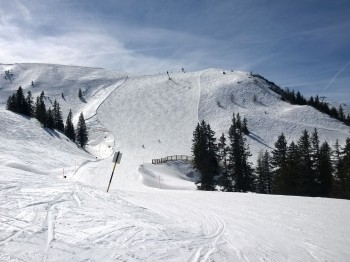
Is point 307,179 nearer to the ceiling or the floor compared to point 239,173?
nearer to the floor

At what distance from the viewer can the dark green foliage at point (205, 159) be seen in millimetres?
43969

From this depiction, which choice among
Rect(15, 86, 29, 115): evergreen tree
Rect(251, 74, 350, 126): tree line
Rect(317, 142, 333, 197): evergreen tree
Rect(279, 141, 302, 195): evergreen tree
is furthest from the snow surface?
Rect(251, 74, 350, 126): tree line

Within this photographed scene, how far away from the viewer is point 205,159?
155 ft

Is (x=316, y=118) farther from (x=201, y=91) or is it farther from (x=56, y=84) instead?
(x=56, y=84)

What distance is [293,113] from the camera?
119312 millimetres

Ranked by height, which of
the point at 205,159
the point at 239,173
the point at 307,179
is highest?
the point at 205,159

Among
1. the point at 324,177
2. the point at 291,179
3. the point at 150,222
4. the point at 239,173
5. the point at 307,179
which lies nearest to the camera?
the point at 150,222

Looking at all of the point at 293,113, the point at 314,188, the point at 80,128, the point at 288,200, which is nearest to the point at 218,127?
the point at 293,113

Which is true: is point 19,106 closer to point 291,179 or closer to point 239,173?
point 239,173

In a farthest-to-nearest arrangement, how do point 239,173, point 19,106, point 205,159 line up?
point 19,106 < point 205,159 < point 239,173

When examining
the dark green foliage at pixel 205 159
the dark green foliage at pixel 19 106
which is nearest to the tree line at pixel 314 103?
the dark green foliage at pixel 205 159

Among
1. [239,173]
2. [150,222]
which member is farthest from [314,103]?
[150,222]

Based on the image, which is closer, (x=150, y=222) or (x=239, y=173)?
(x=150, y=222)

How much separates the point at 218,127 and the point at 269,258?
324 feet
